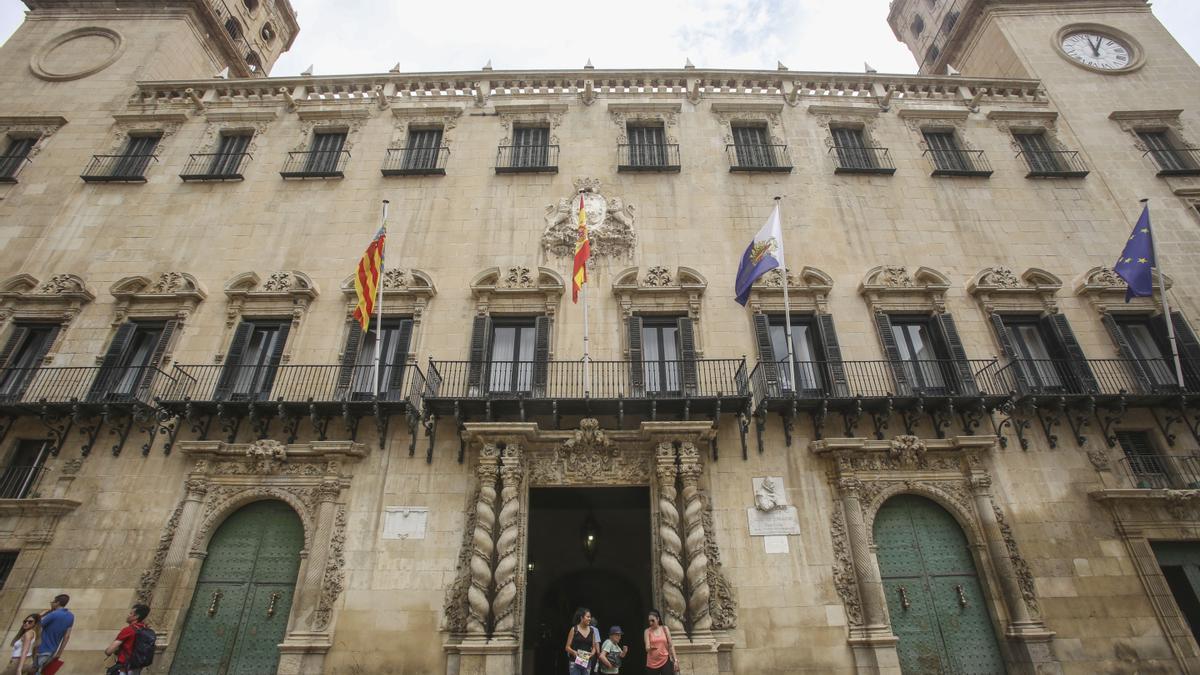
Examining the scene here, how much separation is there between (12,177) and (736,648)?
25.4 metres

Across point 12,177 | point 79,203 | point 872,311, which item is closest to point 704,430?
point 872,311

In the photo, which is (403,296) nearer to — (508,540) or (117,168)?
(508,540)

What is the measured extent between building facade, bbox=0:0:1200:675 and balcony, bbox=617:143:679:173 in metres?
0.13

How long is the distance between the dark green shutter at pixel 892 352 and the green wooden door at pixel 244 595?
15.0 meters

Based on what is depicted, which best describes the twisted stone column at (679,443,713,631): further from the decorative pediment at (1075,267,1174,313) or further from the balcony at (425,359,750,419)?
the decorative pediment at (1075,267,1174,313)

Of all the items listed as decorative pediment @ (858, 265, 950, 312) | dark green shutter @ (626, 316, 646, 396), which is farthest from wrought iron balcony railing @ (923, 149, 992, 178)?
dark green shutter @ (626, 316, 646, 396)

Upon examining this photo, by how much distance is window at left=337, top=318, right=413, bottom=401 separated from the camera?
14367 mm

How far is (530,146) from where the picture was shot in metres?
18.7

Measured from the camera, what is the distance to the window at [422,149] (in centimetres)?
1859

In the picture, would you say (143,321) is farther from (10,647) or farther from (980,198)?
(980,198)

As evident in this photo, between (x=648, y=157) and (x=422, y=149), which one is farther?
(x=422, y=149)

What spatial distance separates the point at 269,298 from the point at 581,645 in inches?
494

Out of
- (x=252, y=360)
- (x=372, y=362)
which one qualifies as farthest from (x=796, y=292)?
(x=252, y=360)

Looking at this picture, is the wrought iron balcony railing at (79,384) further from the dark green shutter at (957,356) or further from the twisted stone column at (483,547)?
the dark green shutter at (957,356)
